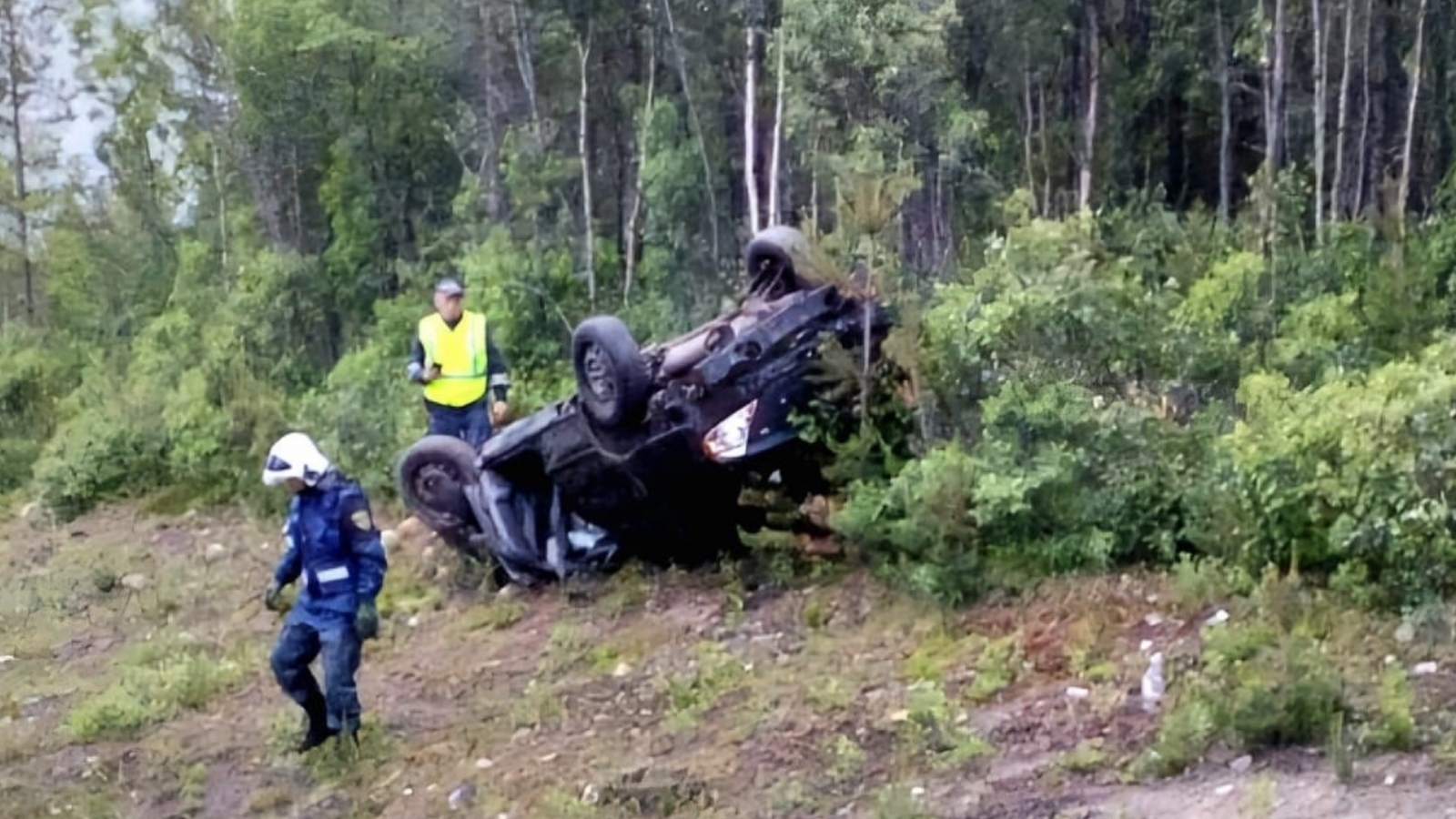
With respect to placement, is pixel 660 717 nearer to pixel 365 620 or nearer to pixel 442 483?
pixel 365 620

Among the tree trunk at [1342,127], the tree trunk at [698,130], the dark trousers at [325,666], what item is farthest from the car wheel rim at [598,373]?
the tree trunk at [1342,127]

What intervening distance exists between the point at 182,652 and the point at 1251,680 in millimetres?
5907

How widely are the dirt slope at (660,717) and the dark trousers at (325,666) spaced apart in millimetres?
197

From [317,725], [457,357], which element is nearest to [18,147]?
[457,357]

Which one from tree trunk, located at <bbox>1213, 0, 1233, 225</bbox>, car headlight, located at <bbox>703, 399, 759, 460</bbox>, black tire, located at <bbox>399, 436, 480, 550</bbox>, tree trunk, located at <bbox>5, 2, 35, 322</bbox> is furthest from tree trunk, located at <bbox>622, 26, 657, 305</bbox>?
tree trunk, located at <bbox>5, 2, 35, 322</bbox>

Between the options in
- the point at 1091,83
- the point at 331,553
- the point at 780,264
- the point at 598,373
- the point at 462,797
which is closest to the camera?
the point at 462,797

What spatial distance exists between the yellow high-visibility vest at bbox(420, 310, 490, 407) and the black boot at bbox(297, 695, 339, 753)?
11.3 ft

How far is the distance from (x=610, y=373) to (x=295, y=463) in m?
1.90

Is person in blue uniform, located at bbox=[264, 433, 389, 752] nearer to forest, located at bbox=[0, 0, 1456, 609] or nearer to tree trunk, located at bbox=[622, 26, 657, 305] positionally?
forest, located at bbox=[0, 0, 1456, 609]

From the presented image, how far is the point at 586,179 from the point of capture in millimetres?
17031

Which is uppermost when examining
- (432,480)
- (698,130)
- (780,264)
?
(698,130)

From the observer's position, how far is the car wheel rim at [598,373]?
318 inches

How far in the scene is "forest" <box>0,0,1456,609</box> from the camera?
708 centimetres

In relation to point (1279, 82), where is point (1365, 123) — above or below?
below
